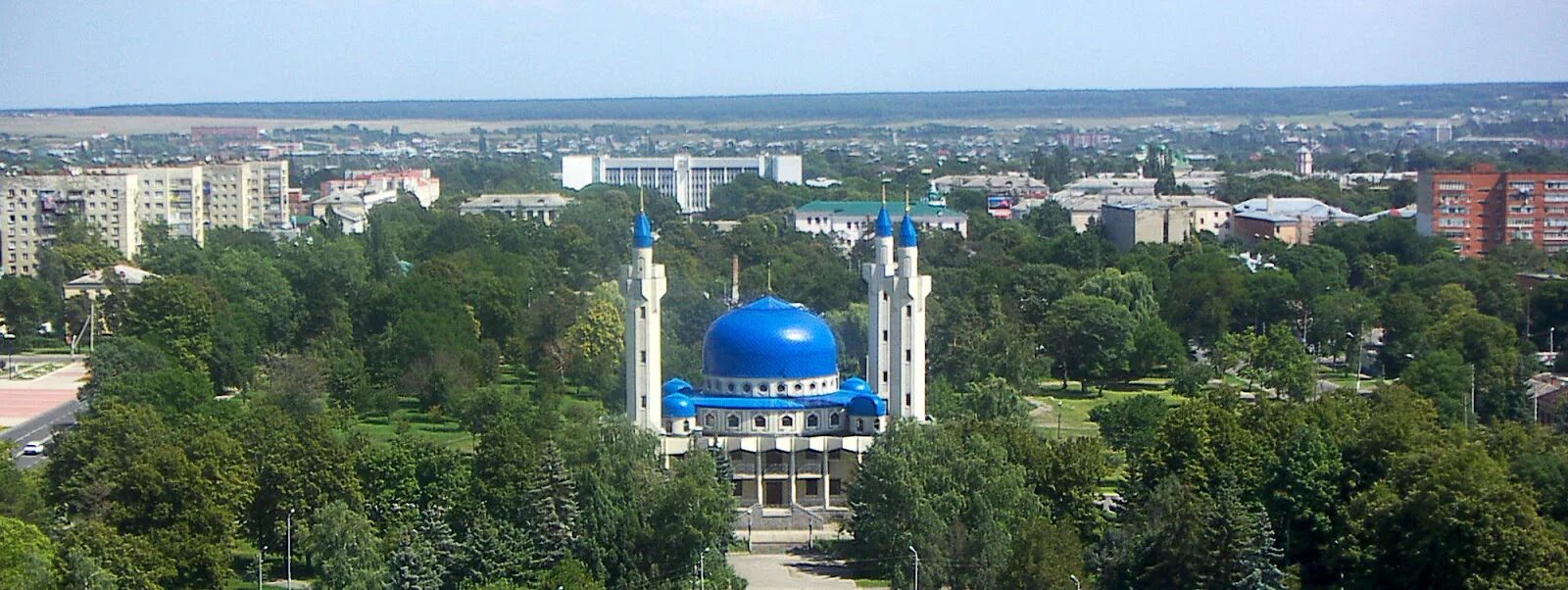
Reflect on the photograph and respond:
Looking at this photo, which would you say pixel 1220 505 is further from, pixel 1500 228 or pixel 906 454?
pixel 1500 228

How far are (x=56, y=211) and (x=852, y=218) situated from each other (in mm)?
37638

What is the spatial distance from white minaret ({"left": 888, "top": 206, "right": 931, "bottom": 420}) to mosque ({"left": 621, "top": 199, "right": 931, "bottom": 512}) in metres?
0.02

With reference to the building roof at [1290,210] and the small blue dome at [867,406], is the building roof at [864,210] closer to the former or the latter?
the building roof at [1290,210]

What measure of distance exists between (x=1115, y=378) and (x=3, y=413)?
27531mm

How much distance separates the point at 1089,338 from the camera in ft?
204

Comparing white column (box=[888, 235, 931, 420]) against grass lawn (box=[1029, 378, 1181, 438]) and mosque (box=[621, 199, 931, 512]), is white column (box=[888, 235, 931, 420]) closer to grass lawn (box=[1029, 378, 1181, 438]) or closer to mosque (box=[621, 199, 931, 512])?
mosque (box=[621, 199, 931, 512])

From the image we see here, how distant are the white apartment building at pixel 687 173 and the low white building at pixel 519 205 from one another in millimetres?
31052

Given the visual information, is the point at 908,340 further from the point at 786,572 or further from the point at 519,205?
the point at 519,205

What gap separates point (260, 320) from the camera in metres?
67.0

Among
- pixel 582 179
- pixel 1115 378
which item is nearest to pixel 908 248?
pixel 1115 378

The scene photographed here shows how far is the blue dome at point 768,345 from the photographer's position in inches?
1759

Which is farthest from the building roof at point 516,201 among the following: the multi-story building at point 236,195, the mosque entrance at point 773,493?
the mosque entrance at point 773,493

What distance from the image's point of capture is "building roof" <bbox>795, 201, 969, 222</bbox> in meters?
112

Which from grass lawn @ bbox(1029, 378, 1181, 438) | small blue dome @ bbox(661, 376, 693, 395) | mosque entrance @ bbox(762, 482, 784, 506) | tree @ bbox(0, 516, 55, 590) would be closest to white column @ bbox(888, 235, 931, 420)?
mosque entrance @ bbox(762, 482, 784, 506)
